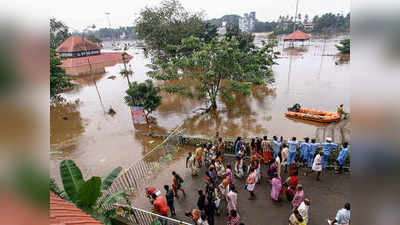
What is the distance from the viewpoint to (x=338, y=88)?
21.9 metres

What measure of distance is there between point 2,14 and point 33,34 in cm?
16

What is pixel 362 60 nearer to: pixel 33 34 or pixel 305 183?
pixel 33 34

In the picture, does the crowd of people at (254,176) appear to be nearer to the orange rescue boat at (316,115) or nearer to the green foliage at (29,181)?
the green foliage at (29,181)

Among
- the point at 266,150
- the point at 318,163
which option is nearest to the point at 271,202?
the point at 318,163

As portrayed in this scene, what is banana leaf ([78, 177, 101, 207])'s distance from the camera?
490cm

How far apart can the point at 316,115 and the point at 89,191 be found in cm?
1373

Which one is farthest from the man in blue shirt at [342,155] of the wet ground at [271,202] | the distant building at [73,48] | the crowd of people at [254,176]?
the distant building at [73,48]

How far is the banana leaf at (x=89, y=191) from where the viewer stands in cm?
490

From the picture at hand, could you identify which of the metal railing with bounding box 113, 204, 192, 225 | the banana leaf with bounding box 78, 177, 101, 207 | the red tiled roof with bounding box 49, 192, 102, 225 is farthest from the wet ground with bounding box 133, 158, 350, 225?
the red tiled roof with bounding box 49, 192, 102, 225

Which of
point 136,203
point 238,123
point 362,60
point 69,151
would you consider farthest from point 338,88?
point 362,60

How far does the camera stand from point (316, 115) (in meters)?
14.6

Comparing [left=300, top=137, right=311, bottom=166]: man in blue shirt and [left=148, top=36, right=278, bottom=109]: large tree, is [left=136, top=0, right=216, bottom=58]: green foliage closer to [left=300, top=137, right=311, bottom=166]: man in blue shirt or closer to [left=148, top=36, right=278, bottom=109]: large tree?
[left=148, top=36, right=278, bottom=109]: large tree

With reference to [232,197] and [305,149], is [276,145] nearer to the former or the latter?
[305,149]

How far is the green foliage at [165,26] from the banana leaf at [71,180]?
A: 80.7 ft
